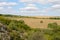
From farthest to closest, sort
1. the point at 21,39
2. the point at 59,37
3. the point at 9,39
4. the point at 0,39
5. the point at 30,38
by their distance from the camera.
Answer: the point at 59,37, the point at 30,38, the point at 21,39, the point at 9,39, the point at 0,39

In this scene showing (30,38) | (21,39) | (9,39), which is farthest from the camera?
(30,38)

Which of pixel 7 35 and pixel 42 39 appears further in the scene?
pixel 42 39

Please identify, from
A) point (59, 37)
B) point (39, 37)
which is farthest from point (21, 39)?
point (59, 37)

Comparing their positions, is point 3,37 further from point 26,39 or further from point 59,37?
point 59,37

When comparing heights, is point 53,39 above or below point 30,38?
below

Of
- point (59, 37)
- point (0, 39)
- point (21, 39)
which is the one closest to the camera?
point (0, 39)

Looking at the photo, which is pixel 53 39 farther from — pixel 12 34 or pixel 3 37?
pixel 3 37

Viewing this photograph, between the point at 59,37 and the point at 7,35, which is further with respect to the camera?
the point at 59,37

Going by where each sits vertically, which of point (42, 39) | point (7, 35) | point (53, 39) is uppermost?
point (7, 35)

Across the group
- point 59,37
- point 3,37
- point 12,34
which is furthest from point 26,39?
point 59,37
